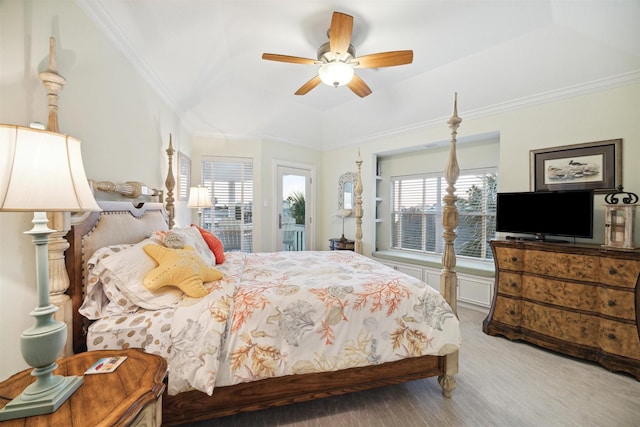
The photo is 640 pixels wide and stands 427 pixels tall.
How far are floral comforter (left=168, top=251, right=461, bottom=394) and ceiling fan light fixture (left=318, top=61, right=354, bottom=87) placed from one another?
69.4 inches

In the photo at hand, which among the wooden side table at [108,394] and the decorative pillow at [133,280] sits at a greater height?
the decorative pillow at [133,280]

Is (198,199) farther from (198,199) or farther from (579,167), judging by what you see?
(579,167)

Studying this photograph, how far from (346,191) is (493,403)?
12.1ft

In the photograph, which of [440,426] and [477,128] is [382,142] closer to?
[477,128]

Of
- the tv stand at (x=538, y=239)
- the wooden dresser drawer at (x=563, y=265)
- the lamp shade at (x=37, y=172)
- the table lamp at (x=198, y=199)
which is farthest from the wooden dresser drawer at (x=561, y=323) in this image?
the table lamp at (x=198, y=199)

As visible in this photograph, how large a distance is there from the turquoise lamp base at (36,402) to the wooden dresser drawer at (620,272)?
3.45 metres

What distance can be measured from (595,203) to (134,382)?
3.80 metres

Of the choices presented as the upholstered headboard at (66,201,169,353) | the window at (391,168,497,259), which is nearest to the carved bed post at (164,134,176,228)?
A: the upholstered headboard at (66,201,169,353)

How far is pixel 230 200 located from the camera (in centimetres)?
441

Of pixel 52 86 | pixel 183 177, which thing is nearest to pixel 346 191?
pixel 183 177

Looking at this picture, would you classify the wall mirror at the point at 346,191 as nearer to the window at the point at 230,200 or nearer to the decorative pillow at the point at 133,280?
the window at the point at 230,200

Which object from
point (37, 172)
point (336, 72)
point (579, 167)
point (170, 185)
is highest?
point (336, 72)

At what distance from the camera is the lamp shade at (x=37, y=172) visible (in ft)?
2.55

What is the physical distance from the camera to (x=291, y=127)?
4.64 m
